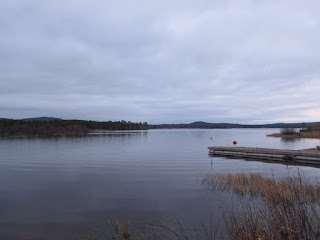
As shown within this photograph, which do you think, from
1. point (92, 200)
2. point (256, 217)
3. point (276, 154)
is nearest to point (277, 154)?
point (276, 154)

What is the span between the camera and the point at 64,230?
9.01 metres

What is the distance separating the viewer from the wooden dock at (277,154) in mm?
24169

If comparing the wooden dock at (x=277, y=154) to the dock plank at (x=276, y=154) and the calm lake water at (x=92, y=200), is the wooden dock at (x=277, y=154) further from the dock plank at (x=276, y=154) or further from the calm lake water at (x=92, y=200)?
the calm lake water at (x=92, y=200)

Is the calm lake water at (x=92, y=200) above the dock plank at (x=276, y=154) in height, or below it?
below

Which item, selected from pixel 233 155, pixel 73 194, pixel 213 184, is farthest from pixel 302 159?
pixel 73 194

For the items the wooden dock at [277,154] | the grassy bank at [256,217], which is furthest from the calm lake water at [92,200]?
the wooden dock at [277,154]

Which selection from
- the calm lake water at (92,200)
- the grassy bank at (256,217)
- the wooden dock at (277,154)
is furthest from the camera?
the wooden dock at (277,154)

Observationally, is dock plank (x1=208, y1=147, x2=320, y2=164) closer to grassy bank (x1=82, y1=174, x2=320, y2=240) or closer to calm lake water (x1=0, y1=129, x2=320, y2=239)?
calm lake water (x1=0, y1=129, x2=320, y2=239)

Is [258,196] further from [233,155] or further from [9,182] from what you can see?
[233,155]

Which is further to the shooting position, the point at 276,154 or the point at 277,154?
the point at 276,154

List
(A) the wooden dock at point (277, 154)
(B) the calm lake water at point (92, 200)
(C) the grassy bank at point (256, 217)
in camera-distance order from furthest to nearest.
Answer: (A) the wooden dock at point (277, 154) → (B) the calm lake water at point (92, 200) → (C) the grassy bank at point (256, 217)

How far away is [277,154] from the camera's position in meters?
27.1

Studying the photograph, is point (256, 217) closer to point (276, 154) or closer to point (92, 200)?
point (92, 200)

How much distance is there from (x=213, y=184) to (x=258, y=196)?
11.7ft
